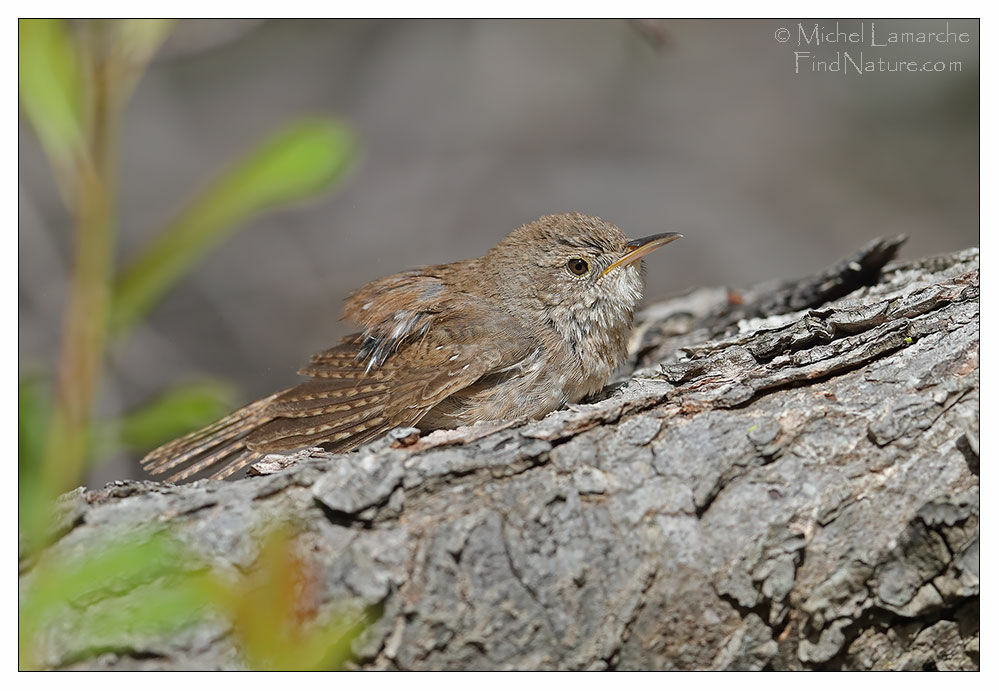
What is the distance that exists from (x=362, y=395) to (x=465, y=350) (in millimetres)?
385

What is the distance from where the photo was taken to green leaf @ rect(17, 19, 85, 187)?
50.2 inches

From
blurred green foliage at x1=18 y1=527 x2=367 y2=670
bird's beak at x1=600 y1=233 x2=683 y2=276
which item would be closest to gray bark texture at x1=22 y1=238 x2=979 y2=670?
blurred green foliage at x1=18 y1=527 x2=367 y2=670

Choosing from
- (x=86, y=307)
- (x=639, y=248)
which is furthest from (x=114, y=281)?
(x=639, y=248)

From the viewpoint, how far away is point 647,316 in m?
4.24

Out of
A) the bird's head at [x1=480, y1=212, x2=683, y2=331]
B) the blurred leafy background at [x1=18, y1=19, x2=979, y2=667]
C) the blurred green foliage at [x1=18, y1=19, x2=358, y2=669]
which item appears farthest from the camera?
the blurred leafy background at [x1=18, y1=19, x2=979, y2=667]

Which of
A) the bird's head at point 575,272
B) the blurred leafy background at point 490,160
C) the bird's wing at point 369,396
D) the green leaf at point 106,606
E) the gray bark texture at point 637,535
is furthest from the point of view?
the blurred leafy background at point 490,160

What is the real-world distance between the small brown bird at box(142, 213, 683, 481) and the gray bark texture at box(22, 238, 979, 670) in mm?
629

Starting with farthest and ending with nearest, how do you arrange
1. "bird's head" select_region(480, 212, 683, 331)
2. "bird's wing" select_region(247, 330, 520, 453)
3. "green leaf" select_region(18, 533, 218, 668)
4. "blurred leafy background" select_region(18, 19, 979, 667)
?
"blurred leafy background" select_region(18, 19, 979, 667), "bird's head" select_region(480, 212, 683, 331), "bird's wing" select_region(247, 330, 520, 453), "green leaf" select_region(18, 533, 218, 668)

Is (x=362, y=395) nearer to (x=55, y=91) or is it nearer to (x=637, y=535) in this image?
(x=637, y=535)

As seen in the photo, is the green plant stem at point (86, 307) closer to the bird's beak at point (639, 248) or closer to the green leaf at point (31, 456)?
the green leaf at point (31, 456)

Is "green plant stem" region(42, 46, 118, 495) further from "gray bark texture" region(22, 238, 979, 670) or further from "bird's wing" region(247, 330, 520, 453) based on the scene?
"bird's wing" region(247, 330, 520, 453)

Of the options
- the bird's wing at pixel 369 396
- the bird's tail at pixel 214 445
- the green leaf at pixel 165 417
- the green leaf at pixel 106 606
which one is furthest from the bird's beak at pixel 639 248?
the green leaf at pixel 106 606

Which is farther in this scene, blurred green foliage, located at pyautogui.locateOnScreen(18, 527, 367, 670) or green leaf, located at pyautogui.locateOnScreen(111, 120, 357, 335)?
blurred green foliage, located at pyautogui.locateOnScreen(18, 527, 367, 670)

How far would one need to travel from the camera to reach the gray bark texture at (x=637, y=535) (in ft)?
6.36
